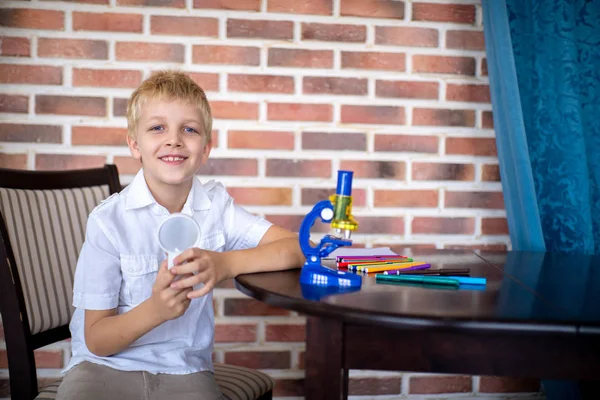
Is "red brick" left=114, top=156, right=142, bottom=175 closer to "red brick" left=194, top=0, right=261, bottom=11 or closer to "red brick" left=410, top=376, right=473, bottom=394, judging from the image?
"red brick" left=194, top=0, right=261, bottom=11

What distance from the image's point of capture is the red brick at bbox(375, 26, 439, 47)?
7.17ft

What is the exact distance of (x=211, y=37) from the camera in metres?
2.12

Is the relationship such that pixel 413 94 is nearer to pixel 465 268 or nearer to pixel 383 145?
pixel 383 145

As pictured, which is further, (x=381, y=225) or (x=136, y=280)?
(x=381, y=225)

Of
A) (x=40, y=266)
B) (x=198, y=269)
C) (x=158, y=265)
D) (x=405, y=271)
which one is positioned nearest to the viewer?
(x=198, y=269)

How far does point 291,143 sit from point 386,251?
0.60 meters

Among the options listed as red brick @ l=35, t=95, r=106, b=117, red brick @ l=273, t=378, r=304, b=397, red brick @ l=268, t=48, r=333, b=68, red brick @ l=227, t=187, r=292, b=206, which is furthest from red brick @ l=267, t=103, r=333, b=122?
red brick @ l=273, t=378, r=304, b=397

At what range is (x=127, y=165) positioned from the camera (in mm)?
2119

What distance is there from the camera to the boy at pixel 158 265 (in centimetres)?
134

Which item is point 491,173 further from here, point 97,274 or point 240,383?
point 97,274

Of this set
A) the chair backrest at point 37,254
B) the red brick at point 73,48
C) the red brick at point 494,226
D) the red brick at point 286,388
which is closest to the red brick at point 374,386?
the red brick at point 286,388

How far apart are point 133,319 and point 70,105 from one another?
102 centimetres

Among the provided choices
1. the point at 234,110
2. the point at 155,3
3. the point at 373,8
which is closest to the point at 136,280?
the point at 234,110

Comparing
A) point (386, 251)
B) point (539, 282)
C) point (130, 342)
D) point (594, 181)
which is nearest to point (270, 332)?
point (386, 251)
